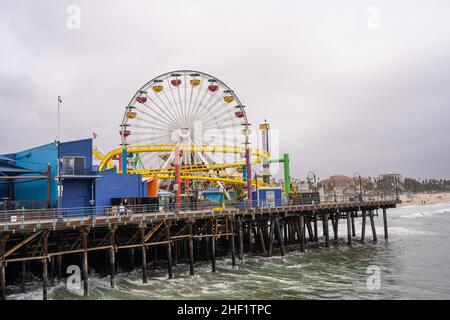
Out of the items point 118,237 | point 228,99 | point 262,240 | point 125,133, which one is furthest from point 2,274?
point 228,99

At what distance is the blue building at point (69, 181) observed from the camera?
33312 millimetres

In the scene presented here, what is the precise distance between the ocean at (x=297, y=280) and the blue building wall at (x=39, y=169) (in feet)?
25.0

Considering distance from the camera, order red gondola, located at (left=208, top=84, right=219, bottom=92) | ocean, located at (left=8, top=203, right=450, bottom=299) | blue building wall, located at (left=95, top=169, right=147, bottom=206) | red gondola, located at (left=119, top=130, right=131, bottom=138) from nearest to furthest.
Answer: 1. ocean, located at (left=8, top=203, right=450, bottom=299)
2. blue building wall, located at (left=95, top=169, right=147, bottom=206)
3. red gondola, located at (left=119, top=130, right=131, bottom=138)
4. red gondola, located at (left=208, top=84, right=219, bottom=92)

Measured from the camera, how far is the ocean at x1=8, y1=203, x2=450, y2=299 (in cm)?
2592

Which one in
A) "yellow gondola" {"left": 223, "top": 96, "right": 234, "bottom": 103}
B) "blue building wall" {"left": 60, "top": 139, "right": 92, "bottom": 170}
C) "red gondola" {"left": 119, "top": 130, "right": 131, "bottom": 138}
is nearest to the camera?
"blue building wall" {"left": 60, "top": 139, "right": 92, "bottom": 170}

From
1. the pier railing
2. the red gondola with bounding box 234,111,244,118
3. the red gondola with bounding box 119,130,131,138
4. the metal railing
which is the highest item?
the red gondola with bounding box 234,111,244,118

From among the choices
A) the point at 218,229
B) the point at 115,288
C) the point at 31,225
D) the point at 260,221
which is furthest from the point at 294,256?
the point at 31,225

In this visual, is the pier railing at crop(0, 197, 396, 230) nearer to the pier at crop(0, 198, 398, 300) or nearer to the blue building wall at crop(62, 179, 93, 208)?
the pier at crop(0, 198, 398, 300)

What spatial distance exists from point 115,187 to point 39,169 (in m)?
6.63

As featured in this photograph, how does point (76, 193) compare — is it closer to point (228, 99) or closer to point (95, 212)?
point (95, 212)

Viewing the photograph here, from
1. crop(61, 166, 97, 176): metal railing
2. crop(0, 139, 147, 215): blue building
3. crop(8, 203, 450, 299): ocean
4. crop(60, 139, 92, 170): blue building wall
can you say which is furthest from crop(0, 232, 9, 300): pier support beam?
crop(60, 139, 92, 170): blue building wall

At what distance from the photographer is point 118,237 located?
3162cm
